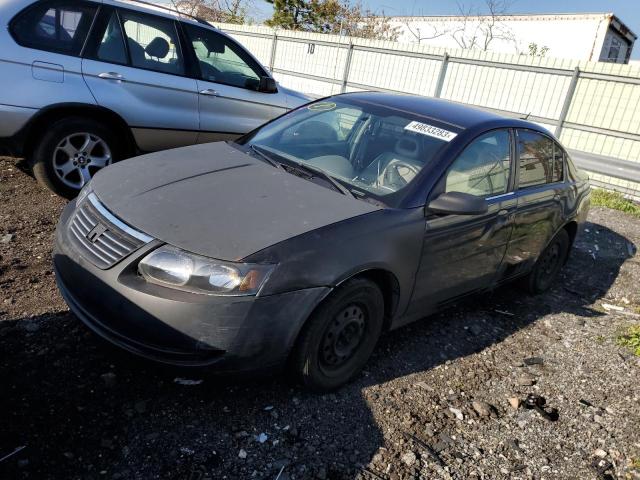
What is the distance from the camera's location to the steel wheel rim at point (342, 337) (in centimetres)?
278

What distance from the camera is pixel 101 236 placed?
267 cm

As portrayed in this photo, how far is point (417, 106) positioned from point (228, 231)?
1.96 metres

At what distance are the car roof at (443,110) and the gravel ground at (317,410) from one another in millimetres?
1549

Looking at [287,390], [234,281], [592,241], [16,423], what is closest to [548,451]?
[287,390]

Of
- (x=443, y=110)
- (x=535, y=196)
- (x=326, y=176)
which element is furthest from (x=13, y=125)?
(x=535, y=196)

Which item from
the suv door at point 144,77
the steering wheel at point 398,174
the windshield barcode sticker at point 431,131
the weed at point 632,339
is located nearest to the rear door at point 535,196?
the windshield barcode sticker at point 431,131

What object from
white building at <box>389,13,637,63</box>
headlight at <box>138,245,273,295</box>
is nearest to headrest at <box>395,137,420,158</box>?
headlight at <box>138,245,273,295</box>

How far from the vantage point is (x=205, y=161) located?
11.4 feet

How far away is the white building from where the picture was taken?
68.2ft

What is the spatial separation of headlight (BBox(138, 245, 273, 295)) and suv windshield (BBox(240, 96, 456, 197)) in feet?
3.61

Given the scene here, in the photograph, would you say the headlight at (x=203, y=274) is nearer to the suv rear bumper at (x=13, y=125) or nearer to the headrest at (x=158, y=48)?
the suv rear bumper at (x=13, y=125)

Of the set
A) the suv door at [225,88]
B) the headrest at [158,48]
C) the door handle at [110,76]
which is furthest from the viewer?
the suv door at [225,88]

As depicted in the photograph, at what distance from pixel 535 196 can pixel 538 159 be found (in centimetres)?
39

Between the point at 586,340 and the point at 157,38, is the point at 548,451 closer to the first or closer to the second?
the point at 586,340
